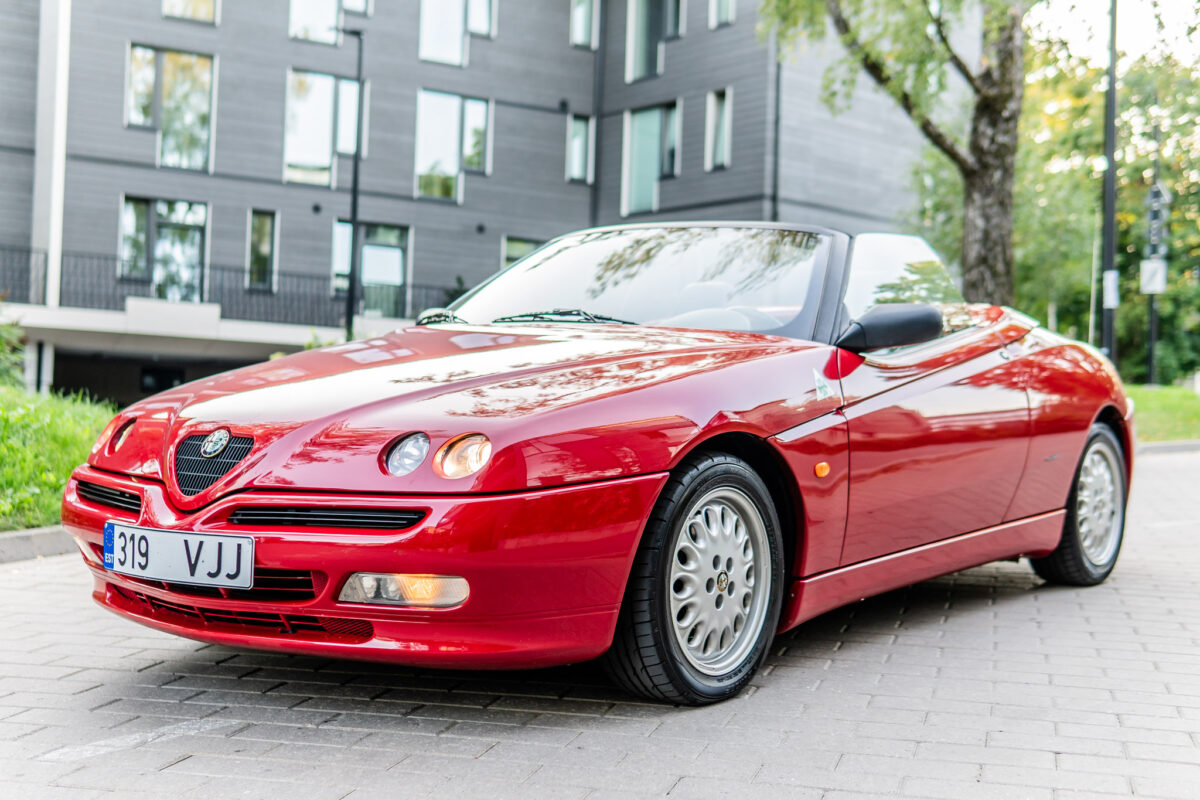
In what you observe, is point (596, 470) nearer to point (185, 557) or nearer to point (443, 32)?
point (185, 557)

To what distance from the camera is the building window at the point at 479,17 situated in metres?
27.9

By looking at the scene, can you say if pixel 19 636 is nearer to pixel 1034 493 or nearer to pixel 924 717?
pixel 924 717

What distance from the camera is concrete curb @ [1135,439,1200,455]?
15414mm

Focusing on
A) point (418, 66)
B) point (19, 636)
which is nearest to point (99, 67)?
point (418, 66)

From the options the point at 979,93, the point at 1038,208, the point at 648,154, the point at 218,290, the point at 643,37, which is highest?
the point at 643,37

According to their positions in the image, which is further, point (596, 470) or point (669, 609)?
point (669, 609)

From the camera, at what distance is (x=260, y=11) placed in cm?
2564

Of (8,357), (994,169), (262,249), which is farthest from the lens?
(262,249)

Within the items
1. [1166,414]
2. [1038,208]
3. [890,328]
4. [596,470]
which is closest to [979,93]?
[1166,414]

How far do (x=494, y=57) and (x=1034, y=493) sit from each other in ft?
81.8

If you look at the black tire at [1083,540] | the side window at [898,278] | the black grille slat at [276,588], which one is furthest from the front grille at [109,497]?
the black tire at [1083,540]

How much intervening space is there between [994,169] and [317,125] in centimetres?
1636

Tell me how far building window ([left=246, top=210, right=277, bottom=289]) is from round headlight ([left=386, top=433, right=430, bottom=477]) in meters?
23.9

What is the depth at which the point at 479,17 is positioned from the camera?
2798cm
